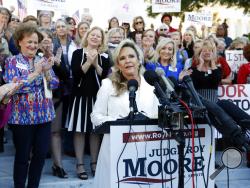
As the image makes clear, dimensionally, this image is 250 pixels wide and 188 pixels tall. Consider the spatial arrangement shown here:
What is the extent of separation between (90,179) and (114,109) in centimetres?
224

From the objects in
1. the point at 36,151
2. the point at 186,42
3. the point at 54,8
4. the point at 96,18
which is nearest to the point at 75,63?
the point at 36,151

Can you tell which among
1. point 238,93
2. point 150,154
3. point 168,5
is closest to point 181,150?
point 150,154

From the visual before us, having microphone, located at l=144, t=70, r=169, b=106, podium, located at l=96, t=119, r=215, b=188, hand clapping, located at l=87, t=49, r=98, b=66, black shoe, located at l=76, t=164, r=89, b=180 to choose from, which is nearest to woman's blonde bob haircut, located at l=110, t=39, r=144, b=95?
podium, located at l=96, t=119, r=215, b=188

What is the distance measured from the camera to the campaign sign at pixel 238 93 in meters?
8.09

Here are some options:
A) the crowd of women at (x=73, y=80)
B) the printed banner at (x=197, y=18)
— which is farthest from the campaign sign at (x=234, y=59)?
the printed banner at (x=197, y=18)

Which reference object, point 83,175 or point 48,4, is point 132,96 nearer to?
point 83,175

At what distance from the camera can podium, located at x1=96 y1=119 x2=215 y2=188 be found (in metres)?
3.85

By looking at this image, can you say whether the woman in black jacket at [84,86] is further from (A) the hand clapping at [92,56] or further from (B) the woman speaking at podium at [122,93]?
(B) the woman speaking at podium at [122,93]

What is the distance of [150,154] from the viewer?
395 cm

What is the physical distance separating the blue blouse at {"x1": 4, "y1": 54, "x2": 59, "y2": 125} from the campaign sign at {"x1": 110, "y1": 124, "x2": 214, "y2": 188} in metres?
2.15

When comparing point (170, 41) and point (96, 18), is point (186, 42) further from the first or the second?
point (96, 18)

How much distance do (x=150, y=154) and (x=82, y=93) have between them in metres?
3.04

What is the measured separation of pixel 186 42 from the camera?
10617mm

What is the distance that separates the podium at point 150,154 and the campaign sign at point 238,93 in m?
4.09
